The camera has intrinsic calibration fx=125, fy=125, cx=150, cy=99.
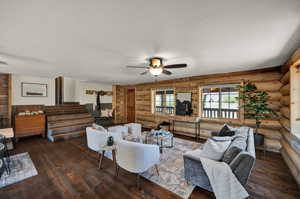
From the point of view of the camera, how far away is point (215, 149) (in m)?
1.94

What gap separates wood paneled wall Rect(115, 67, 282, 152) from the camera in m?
3.59

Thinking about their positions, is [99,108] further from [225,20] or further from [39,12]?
[225,20]

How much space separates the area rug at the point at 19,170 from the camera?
2.29 m

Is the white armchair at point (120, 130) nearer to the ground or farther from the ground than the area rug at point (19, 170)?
farther from the ground

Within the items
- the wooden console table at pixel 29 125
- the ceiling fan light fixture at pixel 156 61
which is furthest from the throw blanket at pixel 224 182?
the wooden console table at pixel 29 125

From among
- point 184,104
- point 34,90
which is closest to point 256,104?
point 184,104

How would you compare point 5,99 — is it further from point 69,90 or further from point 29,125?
point 69,90

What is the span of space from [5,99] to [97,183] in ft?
17.0

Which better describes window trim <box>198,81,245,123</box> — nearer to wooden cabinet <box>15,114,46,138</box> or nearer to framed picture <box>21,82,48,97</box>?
wooden cabinet <box>15,114,46,138</box>

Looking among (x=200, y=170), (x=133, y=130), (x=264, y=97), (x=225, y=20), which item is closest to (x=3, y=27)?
(x=225, y=20)

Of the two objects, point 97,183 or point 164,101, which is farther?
point 164,101

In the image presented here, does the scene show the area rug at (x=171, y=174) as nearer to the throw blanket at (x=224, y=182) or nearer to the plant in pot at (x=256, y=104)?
the throw blanket at (x=224, y=182)

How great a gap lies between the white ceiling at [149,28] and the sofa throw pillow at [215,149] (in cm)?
165

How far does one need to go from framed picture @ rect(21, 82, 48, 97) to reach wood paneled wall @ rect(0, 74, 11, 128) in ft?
1.28
